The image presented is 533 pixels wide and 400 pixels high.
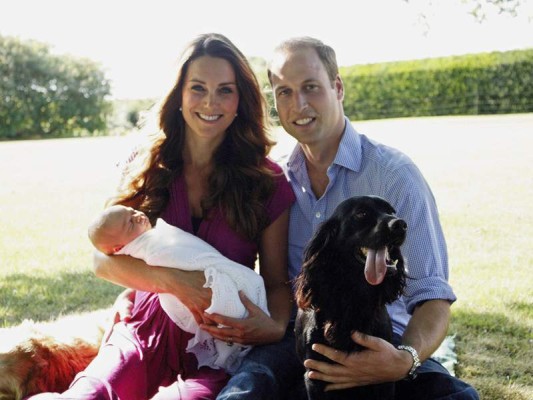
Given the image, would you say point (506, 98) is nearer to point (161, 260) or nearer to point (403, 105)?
point (403, 105)

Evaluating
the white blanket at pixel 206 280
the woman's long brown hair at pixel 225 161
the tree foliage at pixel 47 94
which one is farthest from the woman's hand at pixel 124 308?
the tree foliage at pixel 47 94

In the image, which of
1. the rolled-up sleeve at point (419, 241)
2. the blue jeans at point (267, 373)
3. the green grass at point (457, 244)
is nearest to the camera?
the blue jeans at point (267, 373)

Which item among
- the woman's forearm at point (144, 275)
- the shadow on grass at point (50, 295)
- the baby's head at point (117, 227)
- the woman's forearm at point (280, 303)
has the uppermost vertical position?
the baby's head at point (117, 227)

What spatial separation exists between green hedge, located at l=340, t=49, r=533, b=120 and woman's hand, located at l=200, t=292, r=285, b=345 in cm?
2858

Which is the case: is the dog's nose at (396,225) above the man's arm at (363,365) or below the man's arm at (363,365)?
above

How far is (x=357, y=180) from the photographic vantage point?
3.57 m

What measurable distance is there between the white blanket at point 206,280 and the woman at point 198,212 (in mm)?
47

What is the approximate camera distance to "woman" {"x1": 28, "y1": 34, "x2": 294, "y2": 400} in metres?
3.40

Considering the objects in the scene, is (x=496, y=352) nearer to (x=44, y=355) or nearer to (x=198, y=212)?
(x=198, y=212)

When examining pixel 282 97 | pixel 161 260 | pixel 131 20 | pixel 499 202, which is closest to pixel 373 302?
pixel 161 260

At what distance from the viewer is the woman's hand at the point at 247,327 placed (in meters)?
3.34

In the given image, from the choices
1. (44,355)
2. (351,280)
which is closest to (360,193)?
(351,280)

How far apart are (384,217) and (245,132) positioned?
61.2 inches

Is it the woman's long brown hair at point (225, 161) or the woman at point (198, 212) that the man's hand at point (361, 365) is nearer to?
the woman at point (198, 212)
